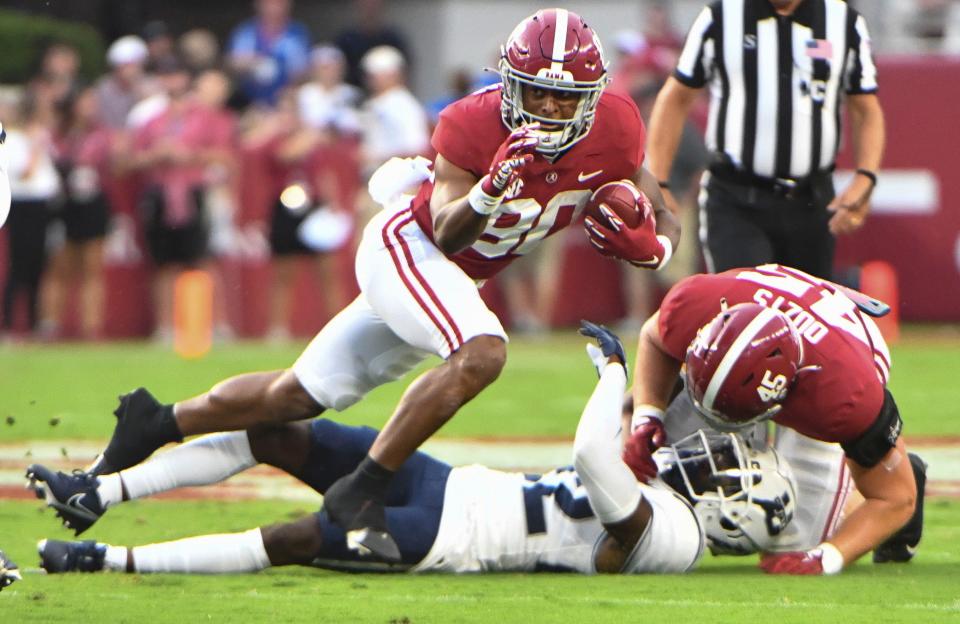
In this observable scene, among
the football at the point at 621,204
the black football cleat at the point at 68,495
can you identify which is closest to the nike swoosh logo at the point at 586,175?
the football at the point at 621,204

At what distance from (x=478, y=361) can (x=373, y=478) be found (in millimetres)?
419

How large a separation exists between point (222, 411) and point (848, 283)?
3.09 m

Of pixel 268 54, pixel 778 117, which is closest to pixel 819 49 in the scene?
pixel 778 117

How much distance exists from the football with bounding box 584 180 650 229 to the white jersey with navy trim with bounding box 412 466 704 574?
2.29ft

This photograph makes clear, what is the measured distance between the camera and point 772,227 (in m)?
6.13

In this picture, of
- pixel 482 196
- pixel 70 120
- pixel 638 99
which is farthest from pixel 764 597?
pixel 70 120

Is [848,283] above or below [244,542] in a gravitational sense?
above

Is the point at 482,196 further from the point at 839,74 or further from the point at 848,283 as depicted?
the point at 848,283

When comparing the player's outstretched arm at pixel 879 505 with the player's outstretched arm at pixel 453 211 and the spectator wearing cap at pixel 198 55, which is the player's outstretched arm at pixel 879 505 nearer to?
the player's outstretched arm at pixel 453 211

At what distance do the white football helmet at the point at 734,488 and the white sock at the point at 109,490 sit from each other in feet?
4.94

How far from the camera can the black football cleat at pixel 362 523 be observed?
14.8 ft

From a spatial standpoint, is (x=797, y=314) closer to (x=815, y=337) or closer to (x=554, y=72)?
(x=815, y=337)

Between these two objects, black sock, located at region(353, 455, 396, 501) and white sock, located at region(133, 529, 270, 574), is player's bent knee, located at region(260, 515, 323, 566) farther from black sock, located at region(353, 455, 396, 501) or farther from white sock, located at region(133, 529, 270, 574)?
black sock, located at region(353, 455, 396, 501)

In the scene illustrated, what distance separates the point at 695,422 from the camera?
4.99 metres
